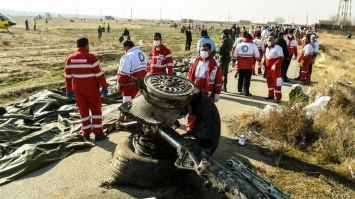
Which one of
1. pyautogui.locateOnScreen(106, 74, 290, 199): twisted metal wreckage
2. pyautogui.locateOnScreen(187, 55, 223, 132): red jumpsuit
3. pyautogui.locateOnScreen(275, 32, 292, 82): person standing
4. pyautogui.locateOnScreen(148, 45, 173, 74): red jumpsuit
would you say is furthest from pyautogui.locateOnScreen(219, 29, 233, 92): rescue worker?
pyautogui.locateOnScreen(106, 74, 290, 199): twisted metal wreckage

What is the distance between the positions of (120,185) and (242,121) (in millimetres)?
3778

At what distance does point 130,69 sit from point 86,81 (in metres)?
1.00

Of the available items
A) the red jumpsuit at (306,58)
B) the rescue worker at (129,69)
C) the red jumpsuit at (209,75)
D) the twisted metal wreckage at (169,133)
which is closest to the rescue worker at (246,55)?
the red jumpsuit at (209,75)

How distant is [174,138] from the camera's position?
14.0 feet

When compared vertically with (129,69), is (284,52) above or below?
above

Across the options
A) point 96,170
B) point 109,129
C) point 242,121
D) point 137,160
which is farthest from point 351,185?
point 109,129

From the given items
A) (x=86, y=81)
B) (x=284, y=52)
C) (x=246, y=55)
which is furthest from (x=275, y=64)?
(x=86, y=81)

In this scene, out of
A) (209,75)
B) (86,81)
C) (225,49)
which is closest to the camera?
(86,81)

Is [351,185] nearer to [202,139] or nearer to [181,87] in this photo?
[202,139]

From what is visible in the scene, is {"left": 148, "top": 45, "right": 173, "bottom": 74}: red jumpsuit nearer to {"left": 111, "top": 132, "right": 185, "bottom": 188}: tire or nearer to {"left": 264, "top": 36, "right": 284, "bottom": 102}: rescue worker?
{"left": 264, "top": 36, "right": 284, "bottom": 102}: rescue worker

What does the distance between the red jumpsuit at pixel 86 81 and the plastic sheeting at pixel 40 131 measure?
458 mm

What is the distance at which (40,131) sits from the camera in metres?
6.79

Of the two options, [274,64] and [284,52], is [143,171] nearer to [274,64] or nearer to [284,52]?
[274,64]

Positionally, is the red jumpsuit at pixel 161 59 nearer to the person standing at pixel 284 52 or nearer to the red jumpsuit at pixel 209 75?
the red jumpsuit at pixel 209 75
